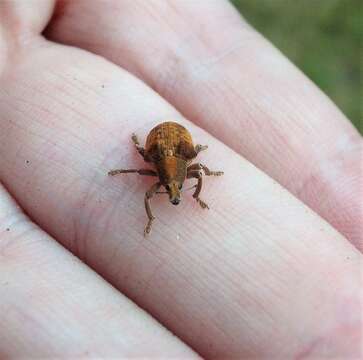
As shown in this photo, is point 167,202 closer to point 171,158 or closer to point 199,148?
point 171,158

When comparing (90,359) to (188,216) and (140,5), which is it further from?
(140,5)

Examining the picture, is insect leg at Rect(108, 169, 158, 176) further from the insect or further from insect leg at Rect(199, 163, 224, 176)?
insect leg at Rect(199, 163, 224, 176)

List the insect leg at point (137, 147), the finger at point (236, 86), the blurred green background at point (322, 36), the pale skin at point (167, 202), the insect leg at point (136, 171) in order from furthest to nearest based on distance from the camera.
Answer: the blurred green background at point (322, 36) → the finger at point (236, 86) → the insect leg at point (137, 147) → the insect leg at point (136, 171) → the pale skin at point (167, 202)

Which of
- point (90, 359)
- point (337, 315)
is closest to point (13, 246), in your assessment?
point (90, 359)

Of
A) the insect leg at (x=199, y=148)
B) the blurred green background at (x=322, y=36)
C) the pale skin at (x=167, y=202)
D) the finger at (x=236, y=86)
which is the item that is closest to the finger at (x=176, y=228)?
the pale skin at (x=167, y=202)

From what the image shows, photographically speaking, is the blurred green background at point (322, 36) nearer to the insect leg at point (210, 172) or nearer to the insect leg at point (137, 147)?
the insect leg at point (210, 172)

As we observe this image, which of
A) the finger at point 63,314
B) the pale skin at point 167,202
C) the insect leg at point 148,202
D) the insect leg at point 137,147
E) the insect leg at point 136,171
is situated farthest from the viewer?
the insect leg at point 137,147
